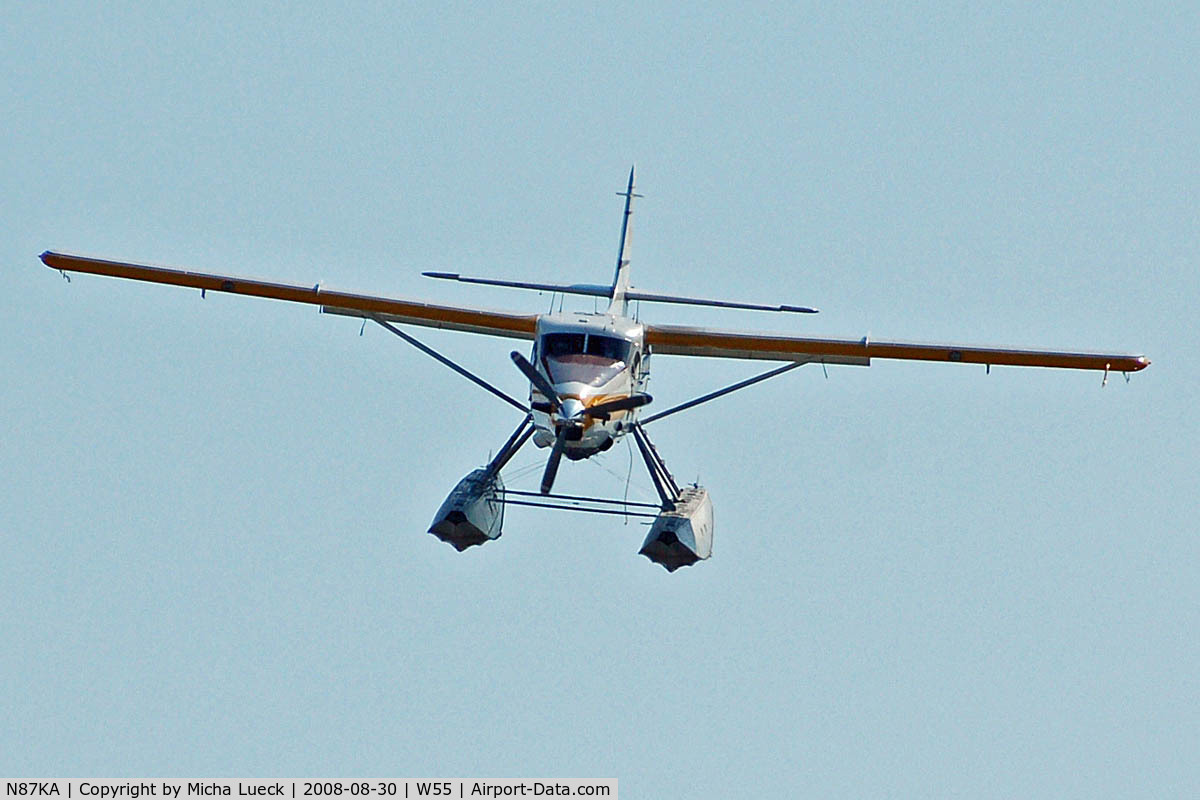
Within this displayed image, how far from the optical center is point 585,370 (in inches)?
1340

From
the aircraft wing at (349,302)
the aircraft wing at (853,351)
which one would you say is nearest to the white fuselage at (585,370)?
the aircraft wing at (853,351)

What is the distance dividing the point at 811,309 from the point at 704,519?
3.36 m

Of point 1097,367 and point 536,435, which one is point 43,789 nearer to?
point 536,435

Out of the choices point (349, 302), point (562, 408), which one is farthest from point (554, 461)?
point (349, 302)

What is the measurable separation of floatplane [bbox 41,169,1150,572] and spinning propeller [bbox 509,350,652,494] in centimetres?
1

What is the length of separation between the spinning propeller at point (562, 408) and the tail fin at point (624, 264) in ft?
18.2

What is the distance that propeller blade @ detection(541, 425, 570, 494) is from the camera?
109 feet

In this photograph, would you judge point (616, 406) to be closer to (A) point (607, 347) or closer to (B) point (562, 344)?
(A) point (607, 347)

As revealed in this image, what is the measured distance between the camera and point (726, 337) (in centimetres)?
3662

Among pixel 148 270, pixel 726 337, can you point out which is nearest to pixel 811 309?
pixel 726 337

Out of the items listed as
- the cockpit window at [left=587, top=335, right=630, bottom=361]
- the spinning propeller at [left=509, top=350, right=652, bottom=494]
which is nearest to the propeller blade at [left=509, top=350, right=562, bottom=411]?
the spinning propeller at [left=509, top=350, right=652, bottom=494]

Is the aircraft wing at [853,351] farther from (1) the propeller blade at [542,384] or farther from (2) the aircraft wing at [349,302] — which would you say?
(1) the propeller blade at [542,384]

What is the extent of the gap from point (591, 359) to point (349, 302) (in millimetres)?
4834

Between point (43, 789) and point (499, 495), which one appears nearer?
point (43, 789)
